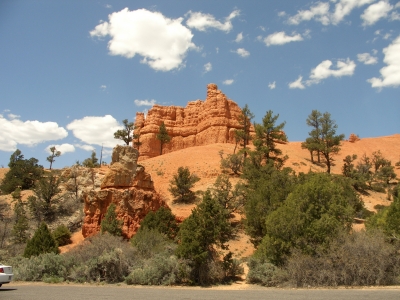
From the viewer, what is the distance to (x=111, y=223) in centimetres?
2405

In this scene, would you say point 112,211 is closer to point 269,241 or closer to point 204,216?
point 204,216

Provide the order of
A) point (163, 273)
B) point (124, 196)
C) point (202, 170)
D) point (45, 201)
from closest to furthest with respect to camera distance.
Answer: point (163, 273)
point (124, 196)
point (45, 201)
point (202, 170)

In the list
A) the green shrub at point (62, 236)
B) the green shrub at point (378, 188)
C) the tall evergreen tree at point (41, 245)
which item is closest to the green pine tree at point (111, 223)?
the tall evergreen tree at point (41, 245)

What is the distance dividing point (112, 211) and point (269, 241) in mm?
11495

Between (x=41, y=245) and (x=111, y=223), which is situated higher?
(x=111, y=223)

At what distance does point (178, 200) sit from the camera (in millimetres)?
36781

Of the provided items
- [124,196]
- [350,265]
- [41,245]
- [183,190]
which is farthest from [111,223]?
[350,265]

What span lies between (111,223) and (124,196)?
242 centimetres

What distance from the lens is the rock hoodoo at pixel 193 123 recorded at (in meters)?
69.2

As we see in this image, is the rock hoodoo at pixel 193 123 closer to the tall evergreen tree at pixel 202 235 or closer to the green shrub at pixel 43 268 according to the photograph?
the tall evergreen tree at pixel 202 235

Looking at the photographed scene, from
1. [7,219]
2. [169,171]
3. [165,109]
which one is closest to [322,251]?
[7,219]

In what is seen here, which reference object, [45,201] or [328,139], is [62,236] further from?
[328,139]

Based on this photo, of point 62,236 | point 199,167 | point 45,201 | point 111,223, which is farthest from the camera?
point 199,167

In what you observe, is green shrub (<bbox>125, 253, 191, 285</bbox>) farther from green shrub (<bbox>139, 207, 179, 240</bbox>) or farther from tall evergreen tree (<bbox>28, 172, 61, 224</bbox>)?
tall evergreen tree (<bbox>28, 172, 61, 224</bbox>)
